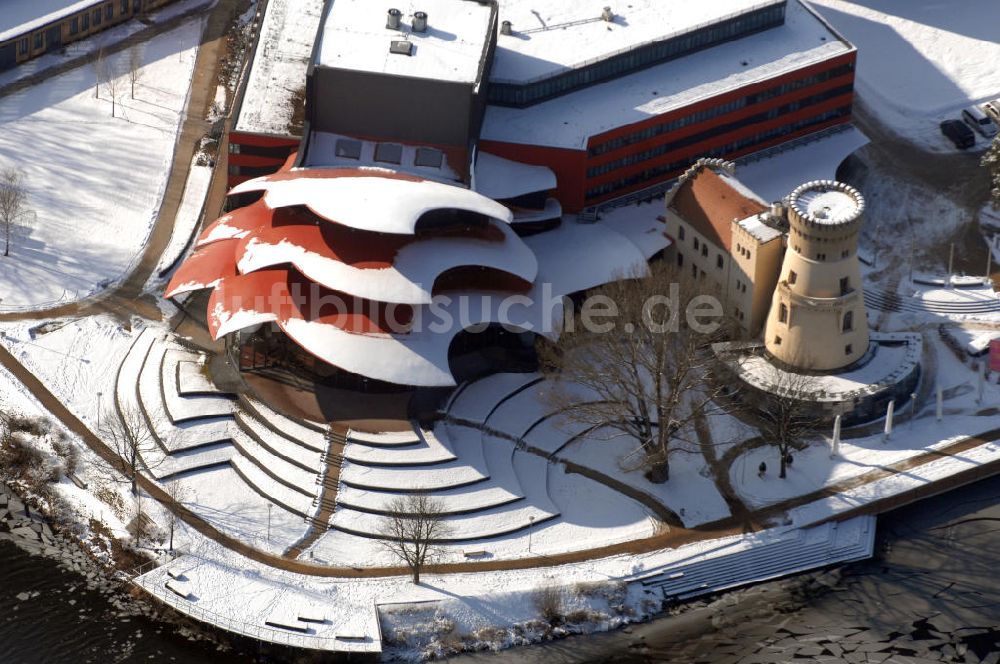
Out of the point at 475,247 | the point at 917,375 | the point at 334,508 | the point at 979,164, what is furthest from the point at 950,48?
the point at 334,508

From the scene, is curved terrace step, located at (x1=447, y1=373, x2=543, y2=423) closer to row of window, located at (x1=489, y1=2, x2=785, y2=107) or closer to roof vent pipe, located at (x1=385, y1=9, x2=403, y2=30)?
row of window, located at (x1=489, y1=2, x2=785, y2=107)

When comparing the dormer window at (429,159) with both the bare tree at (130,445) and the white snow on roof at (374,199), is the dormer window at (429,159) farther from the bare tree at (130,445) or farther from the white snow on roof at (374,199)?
the bare tree at (130,445)

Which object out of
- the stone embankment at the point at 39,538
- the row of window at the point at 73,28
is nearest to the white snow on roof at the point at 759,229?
the stone embankment at the point at 39,538

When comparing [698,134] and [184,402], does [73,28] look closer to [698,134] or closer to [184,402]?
[184,402]

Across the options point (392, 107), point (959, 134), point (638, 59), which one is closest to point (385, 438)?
point (392, 107)

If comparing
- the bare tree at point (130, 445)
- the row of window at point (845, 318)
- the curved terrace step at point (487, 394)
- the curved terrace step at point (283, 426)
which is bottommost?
the bare tree at point (130, 445)

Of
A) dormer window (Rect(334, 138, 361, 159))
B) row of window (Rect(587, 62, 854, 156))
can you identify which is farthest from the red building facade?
dormer window (Rect(334, 138, 361, 159))

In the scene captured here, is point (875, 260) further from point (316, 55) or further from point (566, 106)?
point (316, 55)
